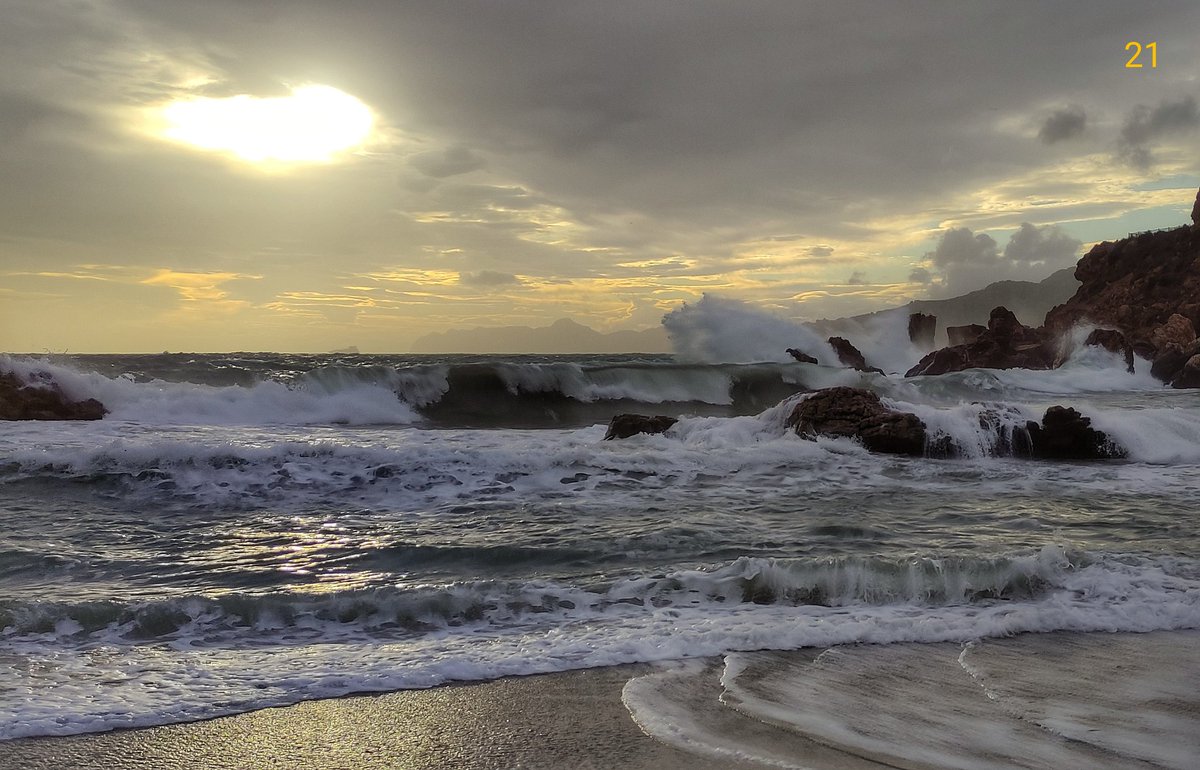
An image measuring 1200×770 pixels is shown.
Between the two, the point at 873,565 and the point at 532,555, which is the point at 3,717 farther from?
the point at 873,565

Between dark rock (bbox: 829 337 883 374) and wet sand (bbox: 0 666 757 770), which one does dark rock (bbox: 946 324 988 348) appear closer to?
dark rock (bbox: 829 337 883 374)

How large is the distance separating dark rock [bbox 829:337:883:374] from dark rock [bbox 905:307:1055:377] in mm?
2543

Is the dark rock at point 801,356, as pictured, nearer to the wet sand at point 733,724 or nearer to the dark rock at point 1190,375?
the dark rock at point 1190,375

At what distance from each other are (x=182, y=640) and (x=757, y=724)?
3.81 metres

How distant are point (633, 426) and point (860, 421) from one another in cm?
420

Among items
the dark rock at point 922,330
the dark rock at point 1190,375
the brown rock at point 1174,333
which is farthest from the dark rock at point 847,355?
the brown rock at point 1174,333

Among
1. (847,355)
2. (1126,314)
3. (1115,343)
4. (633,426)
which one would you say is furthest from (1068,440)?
(1126,314)

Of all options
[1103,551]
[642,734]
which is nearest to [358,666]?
[642,734]

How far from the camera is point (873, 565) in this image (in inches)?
245

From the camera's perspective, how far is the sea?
15.1ft

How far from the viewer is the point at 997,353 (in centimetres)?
4147

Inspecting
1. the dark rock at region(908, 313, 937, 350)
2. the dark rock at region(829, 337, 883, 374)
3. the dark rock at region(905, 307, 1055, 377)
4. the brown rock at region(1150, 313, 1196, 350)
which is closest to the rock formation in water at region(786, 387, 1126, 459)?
the dark rock at region(905, 307, 1055, 377)

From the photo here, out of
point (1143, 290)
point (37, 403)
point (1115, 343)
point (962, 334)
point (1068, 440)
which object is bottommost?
point (1068, 440)

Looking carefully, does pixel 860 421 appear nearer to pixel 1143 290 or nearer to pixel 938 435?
A: pixel 938 435
